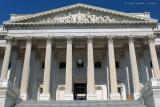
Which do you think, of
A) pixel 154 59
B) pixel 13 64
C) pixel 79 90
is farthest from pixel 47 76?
pixel 154 59

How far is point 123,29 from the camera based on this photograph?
3884 centimetres

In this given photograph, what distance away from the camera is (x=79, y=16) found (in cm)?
3997

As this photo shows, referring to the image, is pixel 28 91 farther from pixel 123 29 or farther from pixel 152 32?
pixel 152 32

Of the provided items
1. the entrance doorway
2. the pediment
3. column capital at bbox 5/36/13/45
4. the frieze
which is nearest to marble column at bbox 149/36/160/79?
the pediment

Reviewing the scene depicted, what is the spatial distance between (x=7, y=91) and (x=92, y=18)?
68.3 ft

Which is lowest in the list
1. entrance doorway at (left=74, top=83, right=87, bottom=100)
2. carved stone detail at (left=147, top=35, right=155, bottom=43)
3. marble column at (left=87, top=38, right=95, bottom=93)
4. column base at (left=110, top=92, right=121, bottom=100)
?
column base at (left=110, top=92, right=121, bottom=100)

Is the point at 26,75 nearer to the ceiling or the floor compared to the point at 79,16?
nearer to the floor

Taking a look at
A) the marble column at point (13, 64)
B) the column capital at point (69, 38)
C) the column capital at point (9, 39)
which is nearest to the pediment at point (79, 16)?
the column capital at point (69, 38)

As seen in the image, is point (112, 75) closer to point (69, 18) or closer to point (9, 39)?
point (69, 18)

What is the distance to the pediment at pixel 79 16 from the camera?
39125 millimetres

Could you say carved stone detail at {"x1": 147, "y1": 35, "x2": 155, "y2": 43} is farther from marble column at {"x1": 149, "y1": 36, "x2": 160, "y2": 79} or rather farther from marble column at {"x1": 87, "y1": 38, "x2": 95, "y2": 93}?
marble column at {"x1": 87, "y1": 38, "x2": 95, "y2": 93}

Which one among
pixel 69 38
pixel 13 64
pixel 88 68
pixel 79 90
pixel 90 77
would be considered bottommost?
pixel 79 90

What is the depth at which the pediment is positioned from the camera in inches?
1540

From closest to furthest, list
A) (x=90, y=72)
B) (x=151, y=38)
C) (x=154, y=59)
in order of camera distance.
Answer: (x=90, y=72) < (x=154, y=59) < (x=151, y=38)
